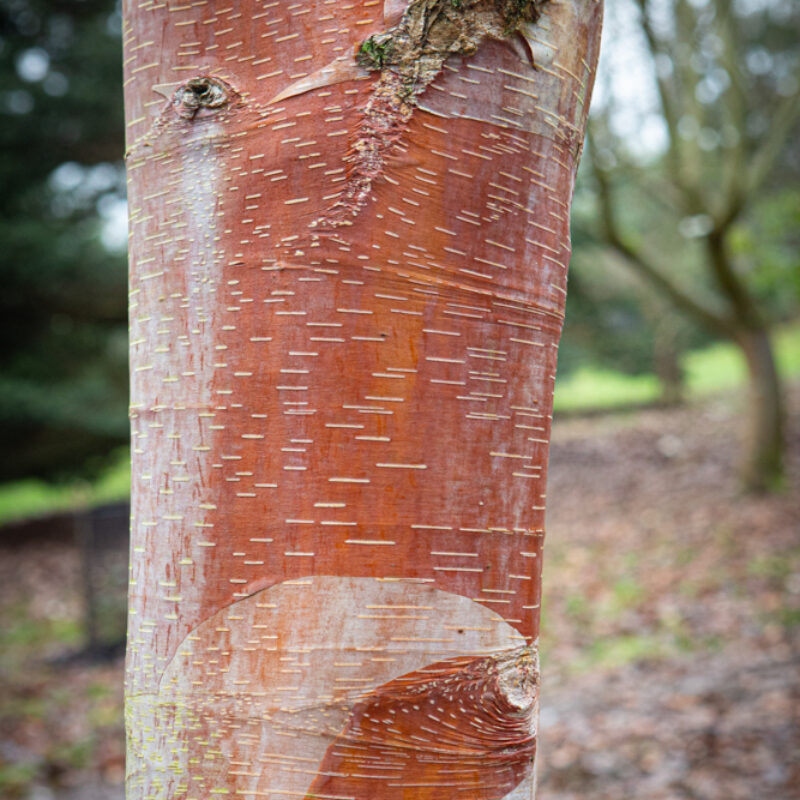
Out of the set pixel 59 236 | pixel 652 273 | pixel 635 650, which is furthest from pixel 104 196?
pixel 635 650

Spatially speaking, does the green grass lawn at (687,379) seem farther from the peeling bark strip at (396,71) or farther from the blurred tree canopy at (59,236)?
the peeling bark strip at (396,71)

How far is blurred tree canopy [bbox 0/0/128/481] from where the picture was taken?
331 inches

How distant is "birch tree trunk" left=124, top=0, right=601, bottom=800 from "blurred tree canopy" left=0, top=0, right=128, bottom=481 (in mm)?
8156

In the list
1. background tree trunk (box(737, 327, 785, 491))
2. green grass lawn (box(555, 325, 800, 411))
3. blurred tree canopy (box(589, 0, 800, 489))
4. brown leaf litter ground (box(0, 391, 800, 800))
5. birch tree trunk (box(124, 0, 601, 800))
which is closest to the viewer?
birch tree trunk (box(124, 0, 601, 800))

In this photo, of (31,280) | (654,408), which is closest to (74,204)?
(31,280)

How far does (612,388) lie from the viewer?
17891 millimetres

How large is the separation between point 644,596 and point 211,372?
6460 millimetres

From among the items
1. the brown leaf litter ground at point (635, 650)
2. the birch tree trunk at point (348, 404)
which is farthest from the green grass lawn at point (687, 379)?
the birch tree trunk at point (348, 404)

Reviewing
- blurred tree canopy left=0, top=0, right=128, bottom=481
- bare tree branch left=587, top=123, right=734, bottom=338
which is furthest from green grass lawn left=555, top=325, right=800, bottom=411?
blurred tree canopy left=0, top=0, right=128, bottom=481

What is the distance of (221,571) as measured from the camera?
81 cm

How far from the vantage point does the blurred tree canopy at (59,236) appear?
27.6ft

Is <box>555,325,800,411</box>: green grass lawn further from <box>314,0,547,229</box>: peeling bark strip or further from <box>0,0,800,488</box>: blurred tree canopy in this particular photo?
<box>314,0,547,229</box>: peeling bark strip

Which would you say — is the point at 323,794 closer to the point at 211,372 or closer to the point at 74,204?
the point at 211,372

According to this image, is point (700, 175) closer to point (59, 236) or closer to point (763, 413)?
point (763, 413)
